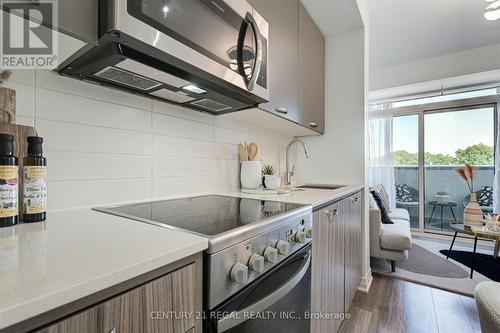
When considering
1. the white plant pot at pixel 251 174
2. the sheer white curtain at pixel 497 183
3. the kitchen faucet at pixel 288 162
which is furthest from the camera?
the sheer white curtain at pixel 497 183

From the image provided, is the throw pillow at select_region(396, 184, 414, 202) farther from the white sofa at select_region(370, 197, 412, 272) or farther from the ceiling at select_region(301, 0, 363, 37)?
the ceiling at select_region(301, 0, 363, 37)

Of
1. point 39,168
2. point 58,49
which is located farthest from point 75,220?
point 58,49

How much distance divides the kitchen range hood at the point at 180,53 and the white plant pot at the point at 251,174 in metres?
0.46

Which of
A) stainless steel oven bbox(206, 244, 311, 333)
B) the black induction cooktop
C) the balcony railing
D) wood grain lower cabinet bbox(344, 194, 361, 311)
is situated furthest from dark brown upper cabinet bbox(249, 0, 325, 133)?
the balcony railing

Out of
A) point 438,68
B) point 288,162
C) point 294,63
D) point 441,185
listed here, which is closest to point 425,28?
point 438,68

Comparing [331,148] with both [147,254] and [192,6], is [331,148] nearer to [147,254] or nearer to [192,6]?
[192,6]

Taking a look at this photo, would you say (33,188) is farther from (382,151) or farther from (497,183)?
(497,183)

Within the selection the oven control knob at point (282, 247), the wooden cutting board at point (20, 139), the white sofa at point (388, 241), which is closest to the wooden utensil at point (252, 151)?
the oven control knob at point (282, 247)

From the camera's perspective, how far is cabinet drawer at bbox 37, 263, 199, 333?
1.17 ft

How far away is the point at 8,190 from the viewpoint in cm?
59

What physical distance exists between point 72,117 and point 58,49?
0.86 ft

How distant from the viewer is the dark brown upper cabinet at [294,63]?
1338 mm

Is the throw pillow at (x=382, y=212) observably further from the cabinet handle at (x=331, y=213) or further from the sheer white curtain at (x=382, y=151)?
the cabinet handle at (x=331, y=213)

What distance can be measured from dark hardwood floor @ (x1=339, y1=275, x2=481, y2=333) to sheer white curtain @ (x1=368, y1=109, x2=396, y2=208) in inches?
80.2
